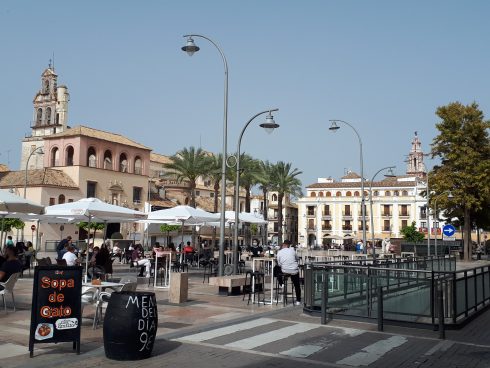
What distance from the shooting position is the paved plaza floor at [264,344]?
Answer: 7703mm

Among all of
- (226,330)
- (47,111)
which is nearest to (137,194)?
(47,111)

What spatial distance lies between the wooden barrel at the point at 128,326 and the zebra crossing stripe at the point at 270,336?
1721 millimetres

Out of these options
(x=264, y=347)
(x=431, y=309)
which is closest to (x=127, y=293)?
(x=264, y=347)

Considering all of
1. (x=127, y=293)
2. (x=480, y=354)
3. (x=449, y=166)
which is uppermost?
(x=449, y=166)

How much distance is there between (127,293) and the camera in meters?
7.69

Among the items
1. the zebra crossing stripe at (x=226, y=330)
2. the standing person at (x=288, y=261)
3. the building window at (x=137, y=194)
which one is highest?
the building window at (x=137, y=194)

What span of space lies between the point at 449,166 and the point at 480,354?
4050 cm

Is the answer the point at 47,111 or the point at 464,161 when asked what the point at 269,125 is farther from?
the point at 47,111

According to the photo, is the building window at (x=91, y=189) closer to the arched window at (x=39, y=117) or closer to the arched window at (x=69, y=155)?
the arched window at (x=69, y=155)

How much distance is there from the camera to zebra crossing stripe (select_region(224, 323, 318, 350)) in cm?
887

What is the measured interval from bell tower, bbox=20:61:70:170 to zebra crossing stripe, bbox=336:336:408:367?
8699 cm

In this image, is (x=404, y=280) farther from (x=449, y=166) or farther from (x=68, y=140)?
(x=68, y=140)

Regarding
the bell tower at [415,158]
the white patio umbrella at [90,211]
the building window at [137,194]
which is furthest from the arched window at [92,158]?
the bell tower at [415,158]

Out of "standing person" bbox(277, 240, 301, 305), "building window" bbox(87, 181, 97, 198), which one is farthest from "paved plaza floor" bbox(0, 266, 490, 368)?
"building window" bbox(87, 181, 97, 198)
